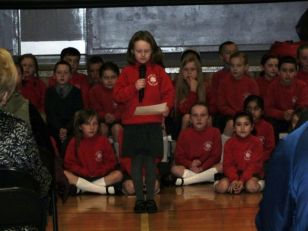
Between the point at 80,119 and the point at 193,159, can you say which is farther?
the point at 193,159

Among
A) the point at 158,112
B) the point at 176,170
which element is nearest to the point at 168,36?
the point at 176,170

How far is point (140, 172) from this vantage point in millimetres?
6273

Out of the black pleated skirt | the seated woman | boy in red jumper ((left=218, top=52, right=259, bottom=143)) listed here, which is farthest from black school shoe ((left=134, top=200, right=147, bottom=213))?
the seated woman

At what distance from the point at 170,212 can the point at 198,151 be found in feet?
4.65

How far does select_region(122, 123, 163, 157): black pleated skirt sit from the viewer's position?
6152mm

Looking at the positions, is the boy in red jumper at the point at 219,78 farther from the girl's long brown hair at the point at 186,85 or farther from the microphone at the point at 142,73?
the microphone at the point at 142,73

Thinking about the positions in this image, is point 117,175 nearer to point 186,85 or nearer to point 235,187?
point 235,187

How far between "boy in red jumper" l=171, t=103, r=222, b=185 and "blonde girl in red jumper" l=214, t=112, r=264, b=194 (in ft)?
0.89

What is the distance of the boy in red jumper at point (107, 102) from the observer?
25.8 feet

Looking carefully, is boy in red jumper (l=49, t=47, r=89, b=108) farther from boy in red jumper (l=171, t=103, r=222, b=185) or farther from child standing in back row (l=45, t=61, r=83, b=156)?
boy in red jumper (l=171, t=103, r=222, b=185)

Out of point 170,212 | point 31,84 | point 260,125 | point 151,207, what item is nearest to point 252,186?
point 260,125

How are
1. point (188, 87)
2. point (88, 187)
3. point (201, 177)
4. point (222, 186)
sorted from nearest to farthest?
1. point (222, 186)
2. point (88, 187)
3. point (201, 177)
4. point (188, 87)

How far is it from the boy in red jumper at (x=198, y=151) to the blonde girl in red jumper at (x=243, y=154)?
27cm

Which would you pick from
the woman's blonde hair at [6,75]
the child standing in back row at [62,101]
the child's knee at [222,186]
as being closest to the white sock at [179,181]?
the child's knee at [222,186]
